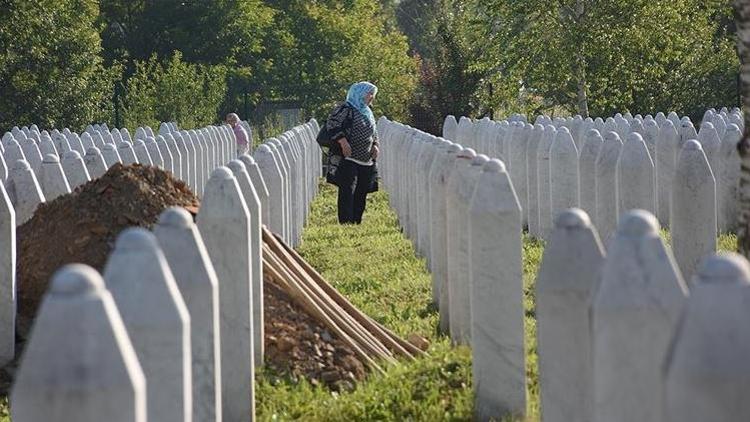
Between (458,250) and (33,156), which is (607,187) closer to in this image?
(458,250)

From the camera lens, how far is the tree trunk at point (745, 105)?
24.3 ft

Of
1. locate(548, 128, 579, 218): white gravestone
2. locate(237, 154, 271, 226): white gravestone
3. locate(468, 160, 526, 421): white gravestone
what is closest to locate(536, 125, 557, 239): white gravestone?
locate(548, 128, 579, 218): white gravestone

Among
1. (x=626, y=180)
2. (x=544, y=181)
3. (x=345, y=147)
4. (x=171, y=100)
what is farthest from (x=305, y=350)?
(x=171, y=100)

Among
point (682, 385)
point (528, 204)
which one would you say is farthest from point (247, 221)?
point (528, 204)

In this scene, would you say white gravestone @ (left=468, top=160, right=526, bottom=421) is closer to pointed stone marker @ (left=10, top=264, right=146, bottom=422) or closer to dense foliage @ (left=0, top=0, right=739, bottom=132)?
pointed stone marker @ (left=10, top=264, right=146, bottom=422)

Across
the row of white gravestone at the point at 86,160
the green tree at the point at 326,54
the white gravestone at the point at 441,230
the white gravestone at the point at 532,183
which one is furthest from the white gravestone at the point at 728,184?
the green tree at the point at 326,54

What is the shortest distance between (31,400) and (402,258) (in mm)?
11688

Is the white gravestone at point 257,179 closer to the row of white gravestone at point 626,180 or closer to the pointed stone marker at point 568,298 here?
the row of white gravestone at point 626,180

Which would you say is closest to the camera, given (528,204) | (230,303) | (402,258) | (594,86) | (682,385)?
(682,385)

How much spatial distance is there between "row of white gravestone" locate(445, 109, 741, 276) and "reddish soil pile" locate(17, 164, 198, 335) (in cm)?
304

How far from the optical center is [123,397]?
3738mm

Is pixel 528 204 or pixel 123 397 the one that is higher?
pixel 123 397

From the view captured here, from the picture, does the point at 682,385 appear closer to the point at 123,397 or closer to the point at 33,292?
the point at 123,397

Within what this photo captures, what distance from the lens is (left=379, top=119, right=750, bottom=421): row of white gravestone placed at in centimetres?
346
